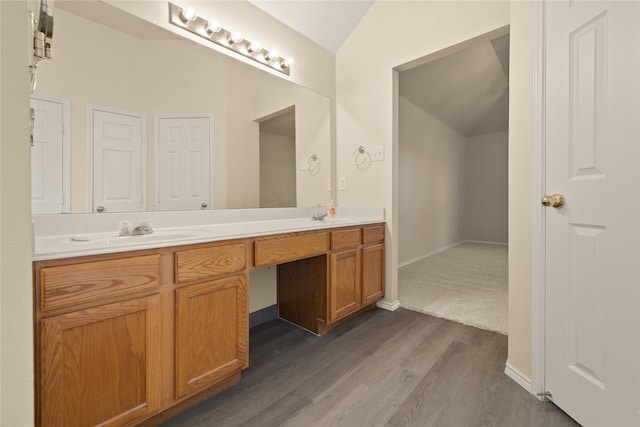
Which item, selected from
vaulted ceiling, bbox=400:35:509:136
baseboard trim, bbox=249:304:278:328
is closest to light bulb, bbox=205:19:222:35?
baseboard trim, bbox=249:304:278:328

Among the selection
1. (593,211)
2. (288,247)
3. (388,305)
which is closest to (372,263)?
(388,305)

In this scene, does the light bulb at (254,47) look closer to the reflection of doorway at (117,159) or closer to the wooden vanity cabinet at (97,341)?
the reflection of doorway at (117,159)

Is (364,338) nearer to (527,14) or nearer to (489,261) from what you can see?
(527,14)

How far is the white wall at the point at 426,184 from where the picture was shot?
161 inches

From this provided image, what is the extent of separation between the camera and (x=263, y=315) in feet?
7.23

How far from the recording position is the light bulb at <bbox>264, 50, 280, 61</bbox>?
2.14m

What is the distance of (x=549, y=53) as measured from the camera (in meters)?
1.25

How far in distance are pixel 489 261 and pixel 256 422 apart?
401 centimetres

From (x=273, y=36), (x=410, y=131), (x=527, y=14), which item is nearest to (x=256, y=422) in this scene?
(x=527, y=14)

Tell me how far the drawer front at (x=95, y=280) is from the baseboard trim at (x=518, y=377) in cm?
176

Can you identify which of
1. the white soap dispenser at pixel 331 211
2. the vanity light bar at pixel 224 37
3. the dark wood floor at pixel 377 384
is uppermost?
the vanity light bar at pixel 224 37

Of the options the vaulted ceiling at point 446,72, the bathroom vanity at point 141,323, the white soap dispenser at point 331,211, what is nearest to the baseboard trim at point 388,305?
the white soap dispenser at point 331,211

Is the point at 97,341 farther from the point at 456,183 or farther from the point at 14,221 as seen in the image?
the point at 456,183

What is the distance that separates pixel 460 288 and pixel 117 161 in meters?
3.05
